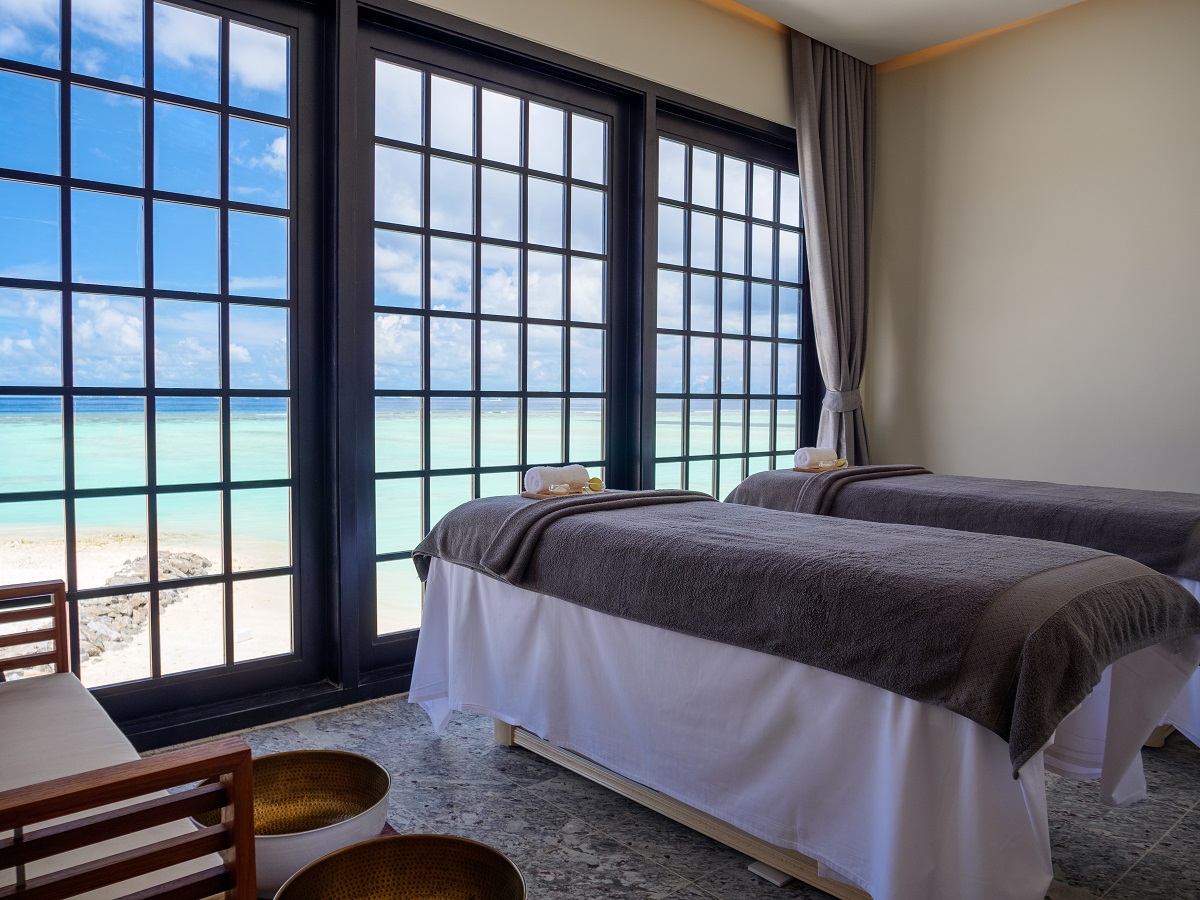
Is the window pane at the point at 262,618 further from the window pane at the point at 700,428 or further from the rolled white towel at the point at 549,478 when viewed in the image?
the window pane at the point at 700,428

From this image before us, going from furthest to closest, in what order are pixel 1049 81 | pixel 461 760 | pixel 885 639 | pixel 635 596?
pixel 1049 81
pixel 461 760
pixel 635 596
pixel 885 639

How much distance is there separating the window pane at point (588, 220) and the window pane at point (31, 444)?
1.76m

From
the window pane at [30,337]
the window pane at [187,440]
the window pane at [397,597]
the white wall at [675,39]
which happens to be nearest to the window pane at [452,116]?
the white wall at [675,39]

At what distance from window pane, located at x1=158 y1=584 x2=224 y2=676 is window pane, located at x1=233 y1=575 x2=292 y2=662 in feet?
0.15

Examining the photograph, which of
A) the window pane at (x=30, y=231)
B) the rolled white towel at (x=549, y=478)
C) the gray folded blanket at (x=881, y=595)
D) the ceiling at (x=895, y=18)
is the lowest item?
the gray folded blanket at (x=881, y=595)

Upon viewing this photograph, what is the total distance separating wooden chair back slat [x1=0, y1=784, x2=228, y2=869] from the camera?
817 millimetres

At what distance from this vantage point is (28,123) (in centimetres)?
211

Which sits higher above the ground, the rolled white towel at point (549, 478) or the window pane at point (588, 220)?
the window pane at point (588, 220)

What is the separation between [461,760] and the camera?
7.23ft

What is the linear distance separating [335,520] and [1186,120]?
131 inches

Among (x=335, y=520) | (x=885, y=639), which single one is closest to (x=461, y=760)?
(x=335, y=520)

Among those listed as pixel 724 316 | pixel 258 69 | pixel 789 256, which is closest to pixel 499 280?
pixel 258 69

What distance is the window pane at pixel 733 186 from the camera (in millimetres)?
3725

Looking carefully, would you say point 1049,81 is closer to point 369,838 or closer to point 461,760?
point 461,760
